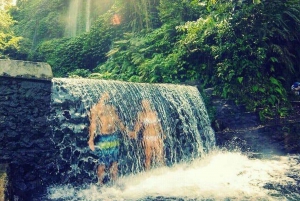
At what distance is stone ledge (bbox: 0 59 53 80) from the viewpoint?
16.0 ft

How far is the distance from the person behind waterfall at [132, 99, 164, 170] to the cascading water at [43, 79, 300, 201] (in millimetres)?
168

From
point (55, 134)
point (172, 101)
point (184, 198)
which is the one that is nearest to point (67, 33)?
point (172, 101)

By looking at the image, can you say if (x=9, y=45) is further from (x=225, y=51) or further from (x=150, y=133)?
(x=150, y=133)

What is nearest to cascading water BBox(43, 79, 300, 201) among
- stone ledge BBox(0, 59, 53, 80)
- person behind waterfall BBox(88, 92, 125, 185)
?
person behind waterfall BBox(88, 92, 125, 185)

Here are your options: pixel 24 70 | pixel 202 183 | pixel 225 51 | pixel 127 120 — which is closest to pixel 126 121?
pixel 127 120

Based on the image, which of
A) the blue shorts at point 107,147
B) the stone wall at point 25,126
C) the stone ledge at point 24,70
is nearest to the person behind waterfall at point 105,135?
the blue shorts at point 107,147

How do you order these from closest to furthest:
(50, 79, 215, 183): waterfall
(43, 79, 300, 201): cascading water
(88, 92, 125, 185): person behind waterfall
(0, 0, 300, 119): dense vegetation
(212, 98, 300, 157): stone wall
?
(43, 79, 300, 201): cascading water, (50, 79, 215, 183): waterfall, (88, 92, 125, 185): person behind waterfall, (212, 98, 300, 157): stone wall, (0, 0, 300, 119): dense vegetation

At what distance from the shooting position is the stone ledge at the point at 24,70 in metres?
4.88

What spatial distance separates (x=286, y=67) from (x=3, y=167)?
29.3ft

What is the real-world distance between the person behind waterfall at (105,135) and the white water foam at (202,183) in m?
0.41

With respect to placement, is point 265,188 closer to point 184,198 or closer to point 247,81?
point 184,198

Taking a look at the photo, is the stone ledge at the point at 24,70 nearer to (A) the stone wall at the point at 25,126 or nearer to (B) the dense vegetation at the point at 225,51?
(A) the stone wall at the point at 25,126

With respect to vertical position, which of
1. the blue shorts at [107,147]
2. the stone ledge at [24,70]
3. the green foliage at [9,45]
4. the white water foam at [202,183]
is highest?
the green foliage at [9,45]

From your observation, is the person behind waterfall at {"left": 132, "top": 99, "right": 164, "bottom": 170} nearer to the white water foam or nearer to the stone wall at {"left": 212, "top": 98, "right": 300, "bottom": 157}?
the white water foam
